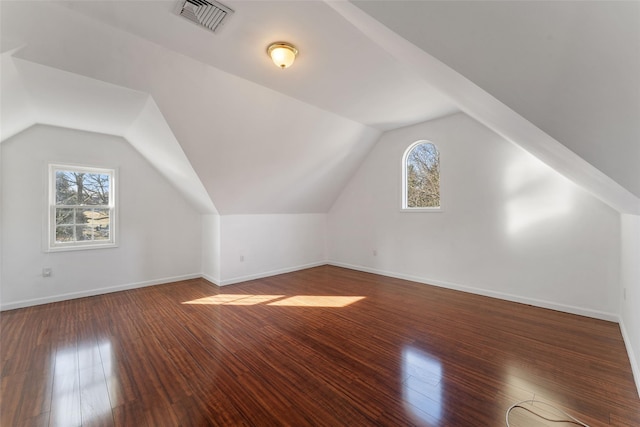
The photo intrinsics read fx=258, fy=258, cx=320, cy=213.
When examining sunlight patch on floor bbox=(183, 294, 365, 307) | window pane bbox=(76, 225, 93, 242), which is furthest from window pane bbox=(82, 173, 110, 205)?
sunlight patch on floor bbox=(183, 294, 365, 307)

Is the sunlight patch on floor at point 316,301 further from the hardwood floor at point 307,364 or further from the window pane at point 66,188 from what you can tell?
the window pane at point 66,188

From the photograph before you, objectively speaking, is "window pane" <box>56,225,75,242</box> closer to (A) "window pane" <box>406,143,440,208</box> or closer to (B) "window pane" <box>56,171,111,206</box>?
(B) "window pane" <box>56,171,111,206</box>

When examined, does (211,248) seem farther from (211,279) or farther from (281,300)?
(281,300)

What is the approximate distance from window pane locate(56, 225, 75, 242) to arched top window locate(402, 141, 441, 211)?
207 inches

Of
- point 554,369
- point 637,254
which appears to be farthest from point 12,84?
point 637,254

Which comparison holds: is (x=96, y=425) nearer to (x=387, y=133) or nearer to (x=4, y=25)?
(x=4, y=25)

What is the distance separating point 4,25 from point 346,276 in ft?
15.7

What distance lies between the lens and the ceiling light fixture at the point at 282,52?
2203mm

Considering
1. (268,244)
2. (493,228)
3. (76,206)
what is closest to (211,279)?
(268,244)

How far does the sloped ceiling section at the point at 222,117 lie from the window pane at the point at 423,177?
854mm

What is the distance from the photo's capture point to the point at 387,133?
15.9ft

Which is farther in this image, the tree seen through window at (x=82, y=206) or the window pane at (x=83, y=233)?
the window pane at (x=83, y=233)

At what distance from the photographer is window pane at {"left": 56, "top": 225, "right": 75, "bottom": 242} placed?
145 inches

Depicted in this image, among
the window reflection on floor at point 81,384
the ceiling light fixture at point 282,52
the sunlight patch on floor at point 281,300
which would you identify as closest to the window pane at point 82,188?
the sunlight patch on floor at point 281,300
